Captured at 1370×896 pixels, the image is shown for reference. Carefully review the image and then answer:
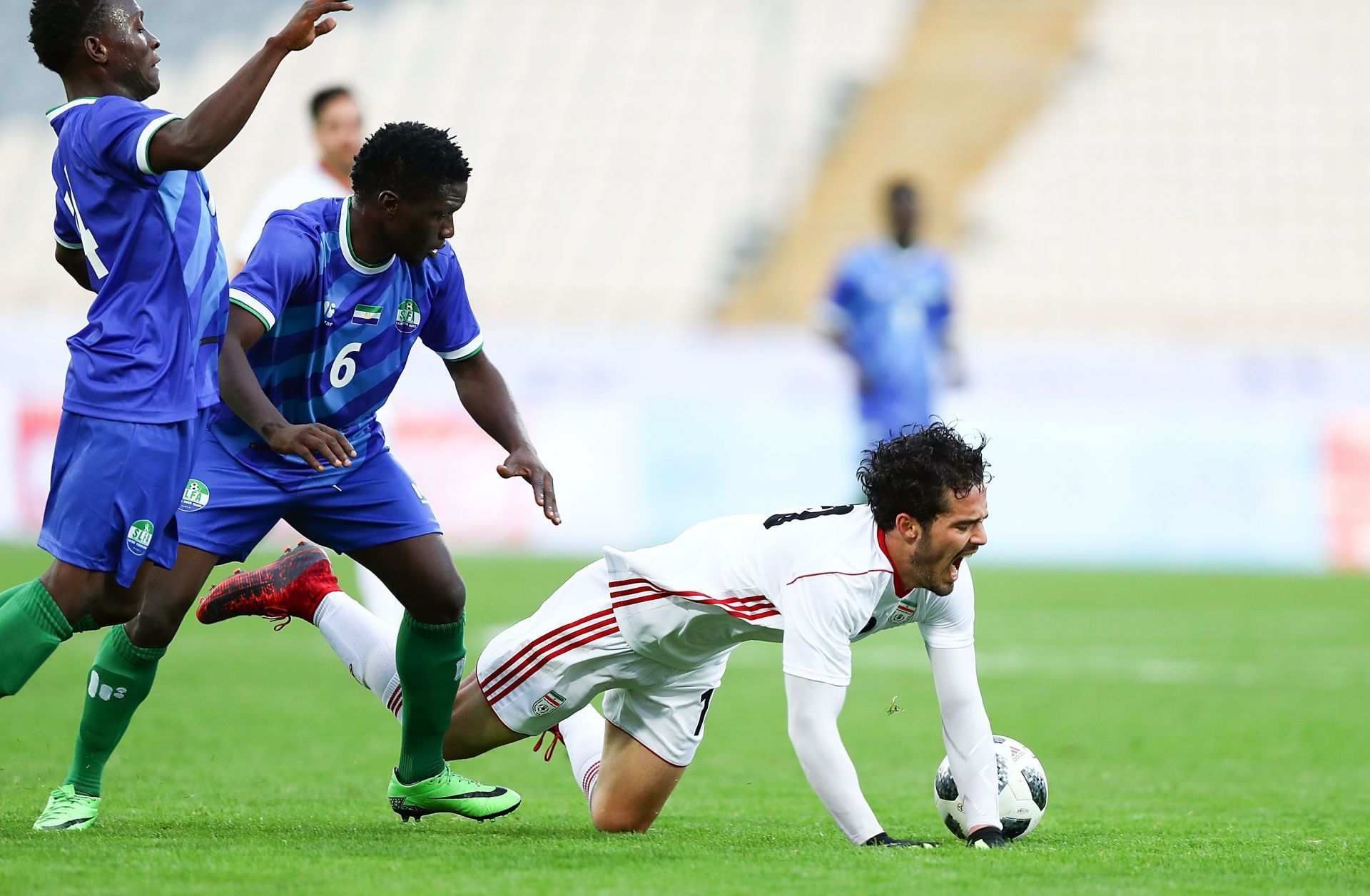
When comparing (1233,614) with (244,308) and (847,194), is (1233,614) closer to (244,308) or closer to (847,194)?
(244,308)

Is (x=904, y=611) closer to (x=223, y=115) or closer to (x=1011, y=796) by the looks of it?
(x=1011, y=796)

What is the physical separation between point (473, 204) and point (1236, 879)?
20.9 meters

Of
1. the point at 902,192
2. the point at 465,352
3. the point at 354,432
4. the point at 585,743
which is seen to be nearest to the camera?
the point at 354,432

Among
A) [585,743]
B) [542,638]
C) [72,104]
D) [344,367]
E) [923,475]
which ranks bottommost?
[585,743]

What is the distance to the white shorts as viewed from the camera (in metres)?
5.04

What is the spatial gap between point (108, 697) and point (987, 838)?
2561 mm

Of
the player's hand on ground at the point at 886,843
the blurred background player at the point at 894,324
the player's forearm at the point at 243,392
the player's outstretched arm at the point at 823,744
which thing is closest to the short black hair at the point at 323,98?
the player's forearm at the point at 243,392

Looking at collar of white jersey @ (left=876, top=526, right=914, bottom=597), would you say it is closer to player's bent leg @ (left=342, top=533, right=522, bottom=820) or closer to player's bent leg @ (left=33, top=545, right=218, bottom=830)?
player's bent leg @ (left=342, top=533, right=522, bottom=820)

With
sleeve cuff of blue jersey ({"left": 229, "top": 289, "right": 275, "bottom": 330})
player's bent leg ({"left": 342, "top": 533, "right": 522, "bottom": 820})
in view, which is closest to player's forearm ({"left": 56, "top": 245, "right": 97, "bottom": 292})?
sleeve cuff of blue jersey ({"left": 229, "top": 289, "right": 275, "bottom": 330})

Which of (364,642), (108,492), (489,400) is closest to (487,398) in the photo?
(489,400)

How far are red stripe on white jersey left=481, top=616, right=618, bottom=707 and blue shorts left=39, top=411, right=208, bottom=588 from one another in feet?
4.33

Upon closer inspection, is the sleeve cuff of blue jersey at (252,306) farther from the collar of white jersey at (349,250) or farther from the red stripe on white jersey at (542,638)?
the red stripe on white jersey at (542,638)

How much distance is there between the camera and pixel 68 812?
4.64m

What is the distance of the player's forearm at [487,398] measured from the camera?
17.3 feet
